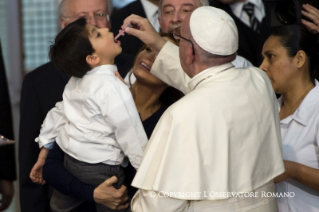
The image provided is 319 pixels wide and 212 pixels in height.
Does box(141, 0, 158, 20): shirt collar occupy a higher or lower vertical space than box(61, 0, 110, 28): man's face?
lower

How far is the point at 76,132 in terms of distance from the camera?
257 centimetres

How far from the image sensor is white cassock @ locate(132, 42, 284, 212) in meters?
2.09

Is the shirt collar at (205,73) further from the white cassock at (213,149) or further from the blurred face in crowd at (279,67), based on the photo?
the blurred face in crowd at (279,67)

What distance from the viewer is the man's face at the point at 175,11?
3273 millimetres

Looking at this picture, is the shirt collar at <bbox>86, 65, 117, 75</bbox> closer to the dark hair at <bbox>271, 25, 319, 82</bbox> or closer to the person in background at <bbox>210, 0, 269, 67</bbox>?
the dark hair at <bbox>271, 25, 319, 82</bbox>

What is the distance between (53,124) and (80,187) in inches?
17.9

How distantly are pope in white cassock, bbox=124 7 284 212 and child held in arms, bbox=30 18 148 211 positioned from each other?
1.09 ft

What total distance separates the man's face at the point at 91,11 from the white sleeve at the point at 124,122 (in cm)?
96

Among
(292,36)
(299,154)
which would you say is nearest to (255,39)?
(292,36)

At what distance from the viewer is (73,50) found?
8.48 ft

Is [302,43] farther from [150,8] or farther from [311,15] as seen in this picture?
[150,8]

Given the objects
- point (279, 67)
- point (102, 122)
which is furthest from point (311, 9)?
point (102, 122)

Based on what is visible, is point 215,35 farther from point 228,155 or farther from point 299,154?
point 299,154

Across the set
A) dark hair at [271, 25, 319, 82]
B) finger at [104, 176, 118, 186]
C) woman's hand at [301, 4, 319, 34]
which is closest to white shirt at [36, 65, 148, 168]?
finger at [104, 176, 118, 186]
